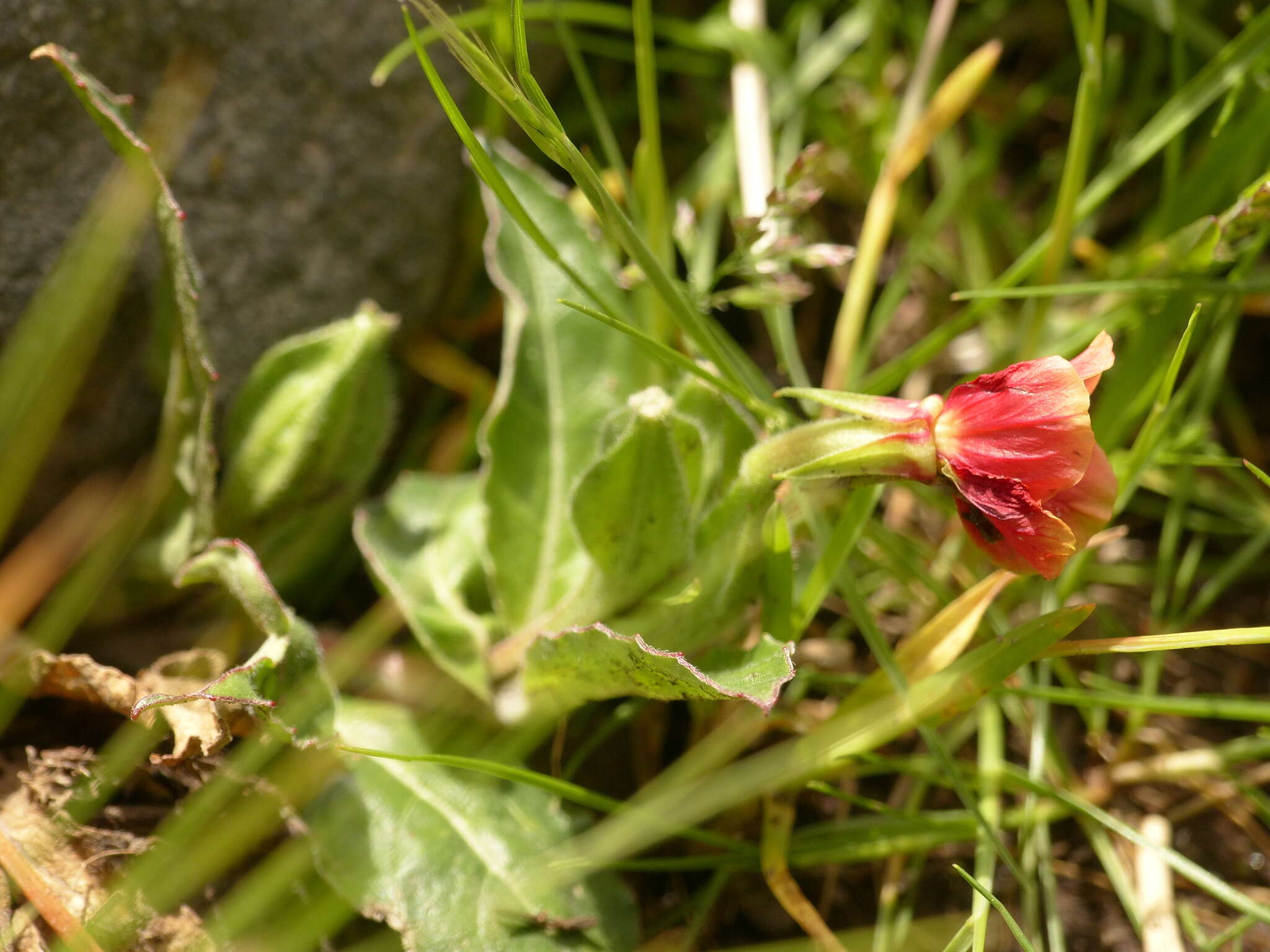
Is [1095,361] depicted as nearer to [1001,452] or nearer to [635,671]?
[1001,452]

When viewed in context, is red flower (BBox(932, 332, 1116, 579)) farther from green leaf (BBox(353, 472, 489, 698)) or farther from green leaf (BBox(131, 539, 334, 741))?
green leaf (BBox(131, 539, 334, 741))

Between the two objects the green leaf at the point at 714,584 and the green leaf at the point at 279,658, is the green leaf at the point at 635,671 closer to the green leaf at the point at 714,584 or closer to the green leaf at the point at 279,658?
the green leaf at the point at 714,584

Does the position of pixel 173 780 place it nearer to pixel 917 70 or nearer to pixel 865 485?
pixel 865 485

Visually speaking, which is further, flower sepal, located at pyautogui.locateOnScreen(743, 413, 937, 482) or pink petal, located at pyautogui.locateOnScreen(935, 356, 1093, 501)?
flower sepal, located at pyautogui.locateOnScreen(743, 413, 937, 482)

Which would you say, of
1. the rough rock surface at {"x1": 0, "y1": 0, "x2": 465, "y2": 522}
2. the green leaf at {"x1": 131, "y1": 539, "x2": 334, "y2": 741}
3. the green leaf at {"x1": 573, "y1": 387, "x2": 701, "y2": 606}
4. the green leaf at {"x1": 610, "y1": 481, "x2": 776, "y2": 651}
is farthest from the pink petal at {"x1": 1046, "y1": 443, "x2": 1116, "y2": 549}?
the rough rock surface at {"x1": 0, "y1": 0, "x2": 465, "y2": 522}

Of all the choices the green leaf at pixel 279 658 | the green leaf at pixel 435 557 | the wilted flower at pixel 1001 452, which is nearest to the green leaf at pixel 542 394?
the green leaf at pixel 435 557

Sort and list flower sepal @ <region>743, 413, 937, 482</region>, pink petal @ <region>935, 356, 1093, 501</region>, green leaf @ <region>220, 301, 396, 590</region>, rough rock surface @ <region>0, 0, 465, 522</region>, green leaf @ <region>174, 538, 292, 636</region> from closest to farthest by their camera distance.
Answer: pink petal @ <region>935, 356, 1093, 501</region> → flower sepal @ <region>743, 413, 937, 482</region> → green leaf @ <region>174, 538, 292, 636</region> → rough rock surface @ <region>0, 0, 465, 522</region> → green leaf @ <region>220, 301, 396, 590</region>

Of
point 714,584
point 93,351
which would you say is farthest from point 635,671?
point 93,351
